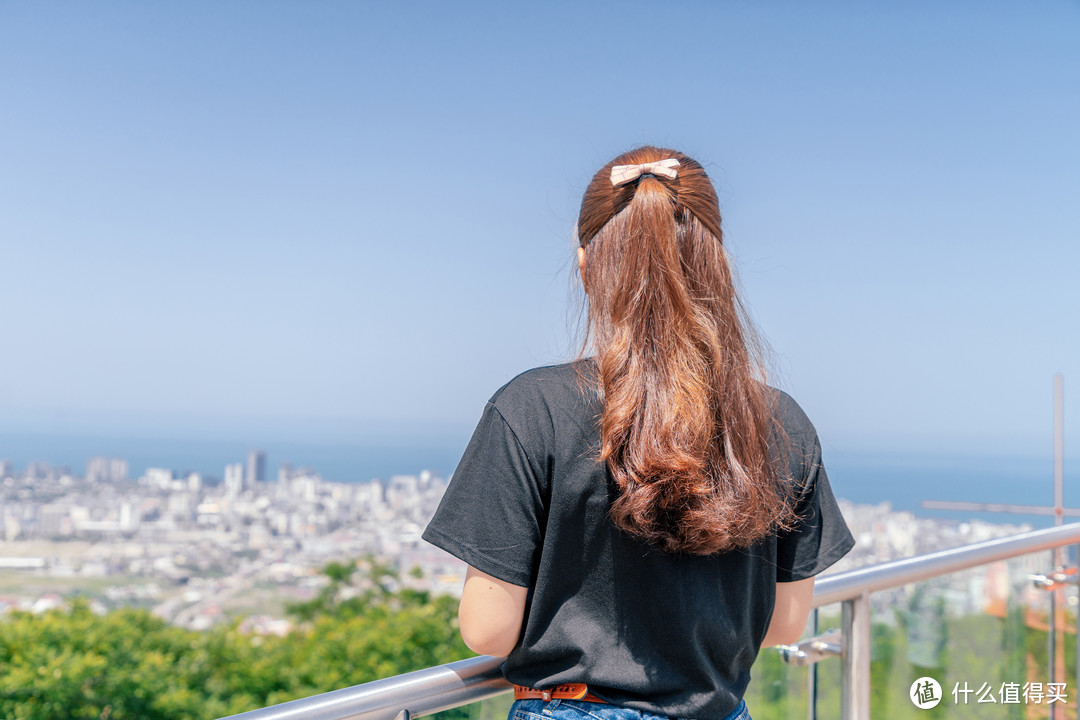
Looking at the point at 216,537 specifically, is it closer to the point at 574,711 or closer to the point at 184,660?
the point at 184,660

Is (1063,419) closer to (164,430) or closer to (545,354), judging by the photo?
(545,354)

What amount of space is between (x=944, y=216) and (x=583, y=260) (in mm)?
19696

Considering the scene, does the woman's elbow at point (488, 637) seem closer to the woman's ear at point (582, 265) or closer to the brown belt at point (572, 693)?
the brown belt at point (572, 693)

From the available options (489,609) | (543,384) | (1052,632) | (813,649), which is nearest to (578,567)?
(489,609)

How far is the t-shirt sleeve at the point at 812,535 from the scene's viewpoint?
112 cm

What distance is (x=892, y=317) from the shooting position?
21594 mm

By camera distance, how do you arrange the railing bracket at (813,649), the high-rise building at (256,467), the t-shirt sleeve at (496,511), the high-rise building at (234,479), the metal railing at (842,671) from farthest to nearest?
the high-rise building at (256,467) → the high-rise building at (234,479) → the railing bracket at (813,649) → the metal railing at (842,671) → the t-shirt sleeve at (496,511)

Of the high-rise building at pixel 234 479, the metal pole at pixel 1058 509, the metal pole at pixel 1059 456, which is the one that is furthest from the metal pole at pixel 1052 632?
the high-rise building at pixel 234 479

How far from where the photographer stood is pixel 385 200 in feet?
67.3

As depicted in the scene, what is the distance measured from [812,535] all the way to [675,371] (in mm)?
394

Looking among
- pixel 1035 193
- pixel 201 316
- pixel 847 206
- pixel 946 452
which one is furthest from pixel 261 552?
pixel 946 452

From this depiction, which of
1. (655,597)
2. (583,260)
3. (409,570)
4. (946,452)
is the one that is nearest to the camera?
(655,597)

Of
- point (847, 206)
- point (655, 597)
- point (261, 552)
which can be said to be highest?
point (847, 206)

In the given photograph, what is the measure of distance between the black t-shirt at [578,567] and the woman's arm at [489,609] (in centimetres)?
2
